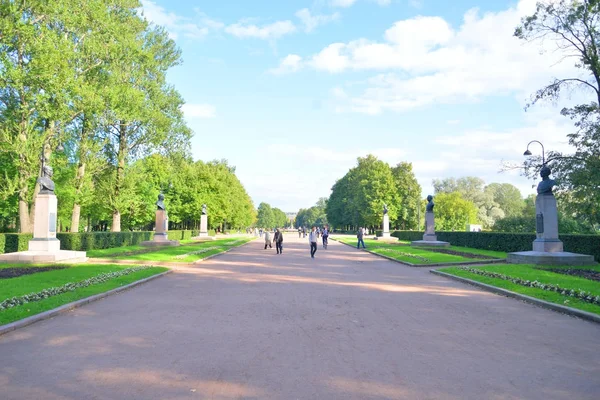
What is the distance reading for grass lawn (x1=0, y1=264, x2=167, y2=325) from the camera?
826 cm

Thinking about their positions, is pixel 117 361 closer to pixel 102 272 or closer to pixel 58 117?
pixel 102 272

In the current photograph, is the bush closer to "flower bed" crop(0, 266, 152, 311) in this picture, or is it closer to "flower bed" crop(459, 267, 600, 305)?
"flower bed" crop(0, 266, 152, 311)

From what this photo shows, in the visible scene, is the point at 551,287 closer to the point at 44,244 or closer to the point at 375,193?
the point at 44,244

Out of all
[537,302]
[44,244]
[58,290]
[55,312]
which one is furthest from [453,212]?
[55,312]

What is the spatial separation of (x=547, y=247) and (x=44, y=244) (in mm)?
21749

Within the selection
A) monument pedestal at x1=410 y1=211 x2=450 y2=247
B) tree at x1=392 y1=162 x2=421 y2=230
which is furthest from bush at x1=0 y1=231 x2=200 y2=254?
tree at x1=392 y1=162 x2=421 y2=230

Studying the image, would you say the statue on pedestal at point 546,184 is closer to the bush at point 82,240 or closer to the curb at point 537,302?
the curb at point 537,302

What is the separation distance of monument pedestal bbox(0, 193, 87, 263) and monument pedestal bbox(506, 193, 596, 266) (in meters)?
19.2

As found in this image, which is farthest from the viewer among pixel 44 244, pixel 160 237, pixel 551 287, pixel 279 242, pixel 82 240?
pixel 160 237

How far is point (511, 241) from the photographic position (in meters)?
27.1

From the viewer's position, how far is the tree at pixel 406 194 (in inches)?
2783

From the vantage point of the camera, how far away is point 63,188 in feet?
112

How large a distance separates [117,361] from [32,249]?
1687 cm

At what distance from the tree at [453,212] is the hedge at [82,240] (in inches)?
1944
